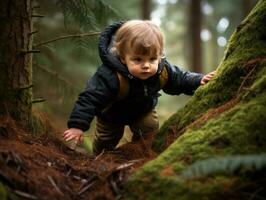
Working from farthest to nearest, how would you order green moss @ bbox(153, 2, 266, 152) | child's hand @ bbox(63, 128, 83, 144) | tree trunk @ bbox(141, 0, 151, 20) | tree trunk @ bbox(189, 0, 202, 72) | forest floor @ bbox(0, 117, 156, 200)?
tree trunk @ bbox(141, 0, 151, 20) < tree trunk @ bbox(189, 0, 202, 72) < child's hand @ bbox(63, 128, 83, 144) < green moss @ bbox(153, 2, 266, 152) < forest floor @ bbox(0, 117, 156, 200)

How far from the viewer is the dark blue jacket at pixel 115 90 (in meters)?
4.04

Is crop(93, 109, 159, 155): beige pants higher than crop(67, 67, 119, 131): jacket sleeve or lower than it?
lower

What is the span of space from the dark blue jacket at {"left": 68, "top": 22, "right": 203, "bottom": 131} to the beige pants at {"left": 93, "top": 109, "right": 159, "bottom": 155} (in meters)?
0.10

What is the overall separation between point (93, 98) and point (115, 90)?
0.81ft

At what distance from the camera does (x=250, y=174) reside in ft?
7.79

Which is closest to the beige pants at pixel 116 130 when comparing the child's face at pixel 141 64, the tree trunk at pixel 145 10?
the child's face at pixel 141 64

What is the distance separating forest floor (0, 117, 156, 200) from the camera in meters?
2.50

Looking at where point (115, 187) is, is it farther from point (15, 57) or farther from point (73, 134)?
point (15, 57)

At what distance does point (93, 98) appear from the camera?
410 cm

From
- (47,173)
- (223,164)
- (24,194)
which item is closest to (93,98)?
(47,173)

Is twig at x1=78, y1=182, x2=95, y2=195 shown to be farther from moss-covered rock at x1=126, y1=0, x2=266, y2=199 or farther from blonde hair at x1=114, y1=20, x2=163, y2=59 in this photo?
blonde hair at x1=114, y1=20, x2=163, y2=59

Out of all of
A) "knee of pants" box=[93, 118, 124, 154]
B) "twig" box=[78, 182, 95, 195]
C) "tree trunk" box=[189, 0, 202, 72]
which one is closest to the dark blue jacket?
"knee of pants" box=[93, 118, 124, 154]

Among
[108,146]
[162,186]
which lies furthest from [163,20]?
[162,186]

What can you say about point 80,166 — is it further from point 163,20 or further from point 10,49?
point 163,20
